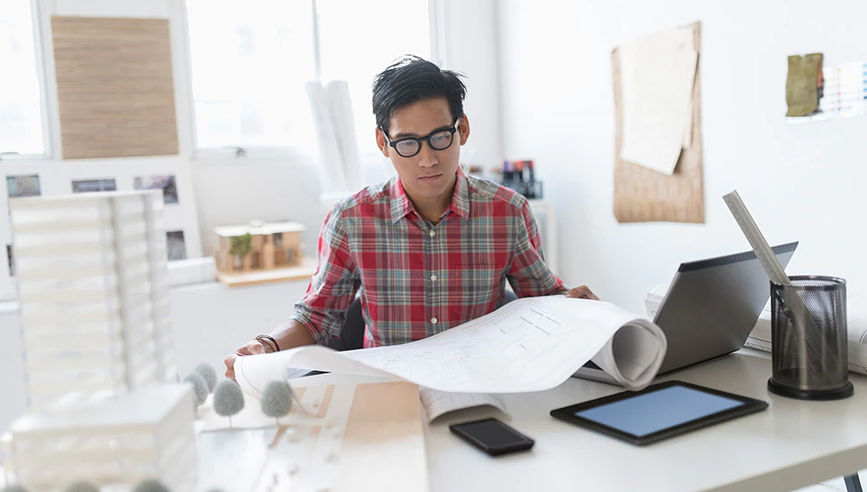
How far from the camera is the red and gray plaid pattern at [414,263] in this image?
1575 millimetres

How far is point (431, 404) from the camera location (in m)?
0.93

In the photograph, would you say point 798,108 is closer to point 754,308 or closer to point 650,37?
point 650,37

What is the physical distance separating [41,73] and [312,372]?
7.58 feet

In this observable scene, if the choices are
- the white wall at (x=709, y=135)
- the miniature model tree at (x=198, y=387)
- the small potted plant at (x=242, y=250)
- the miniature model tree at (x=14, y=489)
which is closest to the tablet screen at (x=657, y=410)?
the miniature model tree at (x=198, y=387)

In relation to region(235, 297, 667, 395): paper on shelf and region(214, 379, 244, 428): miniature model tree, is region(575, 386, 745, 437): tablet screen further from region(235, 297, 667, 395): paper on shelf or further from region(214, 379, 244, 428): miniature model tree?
region(214, 379, 244, 428): miniature model tree

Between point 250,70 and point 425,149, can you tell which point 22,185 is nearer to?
point 250,70

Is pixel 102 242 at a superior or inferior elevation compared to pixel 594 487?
superior

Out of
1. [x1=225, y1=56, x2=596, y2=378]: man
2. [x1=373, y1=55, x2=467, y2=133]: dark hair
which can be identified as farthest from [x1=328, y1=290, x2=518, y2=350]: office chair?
[x1=373, y1=55, x2=467, y2=133]: dark hair

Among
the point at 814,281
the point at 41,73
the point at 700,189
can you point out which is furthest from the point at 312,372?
the point at 41,73

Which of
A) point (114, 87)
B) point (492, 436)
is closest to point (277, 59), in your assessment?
point (114, 87)

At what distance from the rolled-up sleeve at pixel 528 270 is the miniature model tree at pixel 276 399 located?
2.83ft

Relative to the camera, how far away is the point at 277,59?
10.9 ft

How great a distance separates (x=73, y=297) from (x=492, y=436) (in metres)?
0.48

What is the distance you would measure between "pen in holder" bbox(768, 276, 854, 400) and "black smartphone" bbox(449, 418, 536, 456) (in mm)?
398
